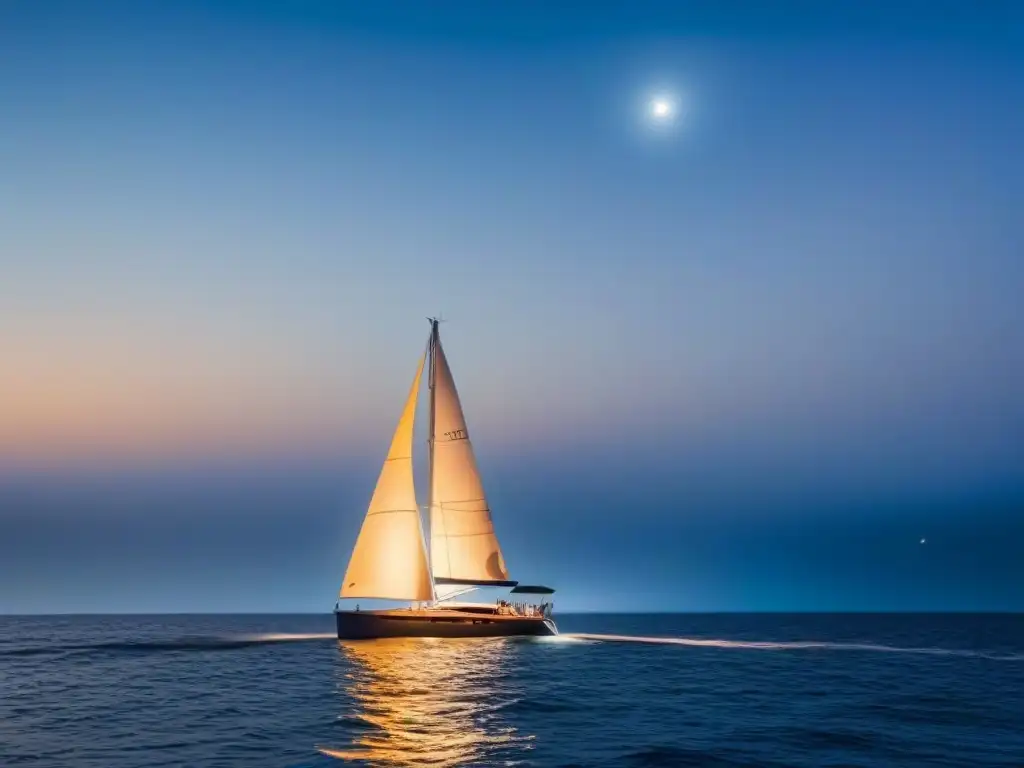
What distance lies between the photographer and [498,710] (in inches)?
1312

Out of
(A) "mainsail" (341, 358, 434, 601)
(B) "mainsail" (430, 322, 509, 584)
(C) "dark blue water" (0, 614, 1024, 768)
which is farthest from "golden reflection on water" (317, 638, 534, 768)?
(B) "mainsail" (430, 322, 509, 584)

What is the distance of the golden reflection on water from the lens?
25.4m

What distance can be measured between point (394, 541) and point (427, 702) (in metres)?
23.5

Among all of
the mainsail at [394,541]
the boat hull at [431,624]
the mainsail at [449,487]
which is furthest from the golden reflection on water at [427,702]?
the mainsail at [449,487]

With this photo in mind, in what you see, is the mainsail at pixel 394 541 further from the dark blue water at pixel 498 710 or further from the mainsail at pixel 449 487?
the dark blue water at pixel 498 710

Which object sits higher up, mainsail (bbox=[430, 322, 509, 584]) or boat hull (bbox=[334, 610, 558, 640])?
mainsail (bbox=[430, 322, 509, 584])

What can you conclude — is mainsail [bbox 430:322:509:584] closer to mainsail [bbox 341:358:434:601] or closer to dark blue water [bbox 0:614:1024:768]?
mainsail [bbox 341:358:434:601]

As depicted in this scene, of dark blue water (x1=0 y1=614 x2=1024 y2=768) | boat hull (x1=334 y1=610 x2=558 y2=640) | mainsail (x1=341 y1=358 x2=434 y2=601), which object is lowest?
dark blue water (x1=0 y1=614 x2=1024 y2=768)

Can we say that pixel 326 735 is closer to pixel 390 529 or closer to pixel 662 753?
pixel 662 753

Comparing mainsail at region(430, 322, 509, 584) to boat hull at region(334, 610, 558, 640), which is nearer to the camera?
boat hull at region(334, 610, 558, 640)

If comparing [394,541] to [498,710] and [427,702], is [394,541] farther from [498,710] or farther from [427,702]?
[498,710]

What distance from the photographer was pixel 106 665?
179 ft

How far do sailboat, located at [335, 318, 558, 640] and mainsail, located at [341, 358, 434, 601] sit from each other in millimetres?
70

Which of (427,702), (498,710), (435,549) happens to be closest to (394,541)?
(435,549)
